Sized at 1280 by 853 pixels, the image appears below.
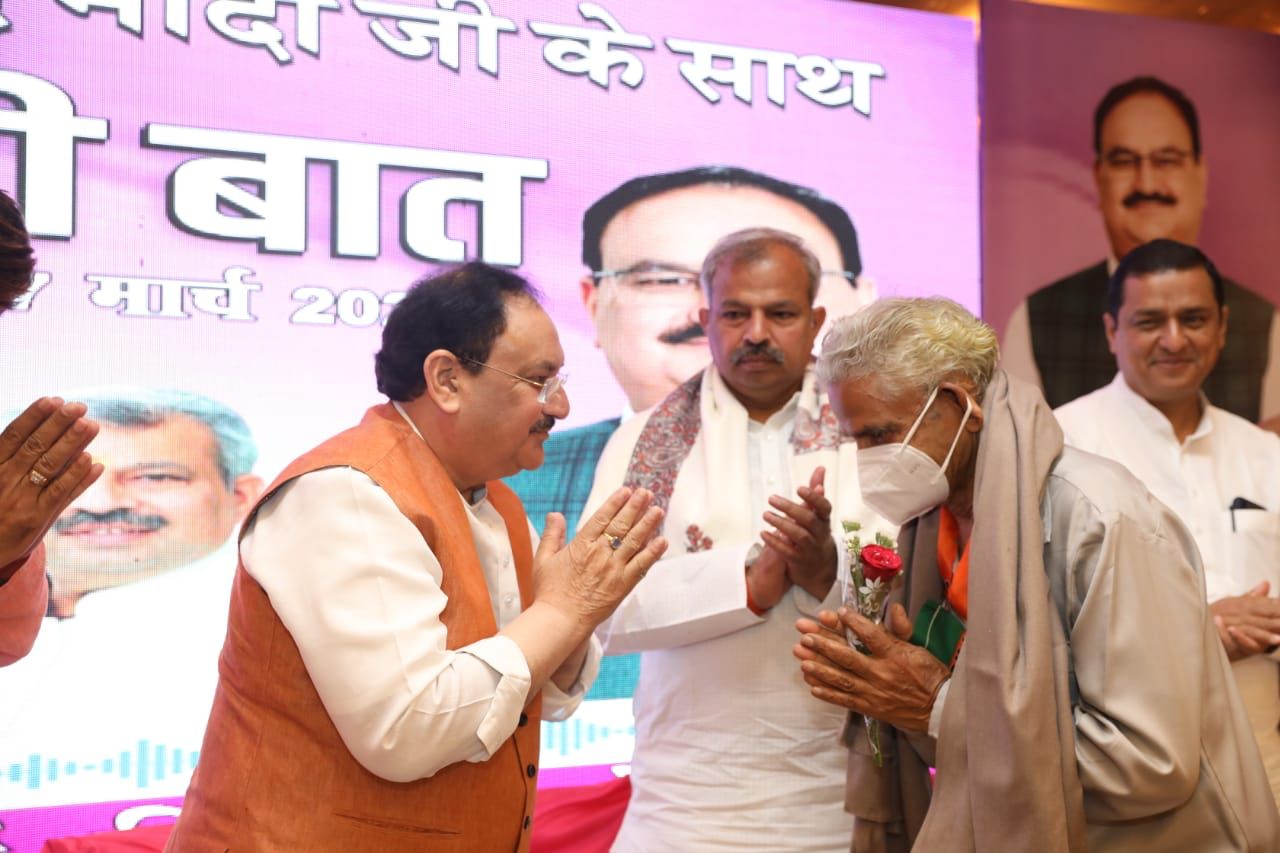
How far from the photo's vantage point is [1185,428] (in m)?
4.05

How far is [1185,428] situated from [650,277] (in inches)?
76.7

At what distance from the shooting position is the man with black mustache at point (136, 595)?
3.56 m

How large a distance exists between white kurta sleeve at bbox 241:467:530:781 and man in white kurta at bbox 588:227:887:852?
0.99m

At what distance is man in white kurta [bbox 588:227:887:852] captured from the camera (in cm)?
283

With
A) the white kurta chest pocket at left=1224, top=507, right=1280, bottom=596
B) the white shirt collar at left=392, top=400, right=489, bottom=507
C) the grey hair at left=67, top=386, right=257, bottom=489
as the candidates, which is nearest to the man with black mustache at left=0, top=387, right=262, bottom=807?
the grey hair at left=67, top=386, right=257, bottom=489

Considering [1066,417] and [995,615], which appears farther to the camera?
[1066,417]

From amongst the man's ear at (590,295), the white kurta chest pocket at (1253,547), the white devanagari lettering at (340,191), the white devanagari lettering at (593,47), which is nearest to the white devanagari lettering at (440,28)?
the white devanagari lettering at (593,47)

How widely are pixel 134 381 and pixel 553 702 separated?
6.60ft

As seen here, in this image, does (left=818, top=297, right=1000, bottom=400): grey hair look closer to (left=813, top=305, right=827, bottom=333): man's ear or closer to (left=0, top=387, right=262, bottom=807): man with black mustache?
(left=813, top=305, right=827, bottom=333): man's ear

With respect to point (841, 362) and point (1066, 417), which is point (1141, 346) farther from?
point (841, 362)

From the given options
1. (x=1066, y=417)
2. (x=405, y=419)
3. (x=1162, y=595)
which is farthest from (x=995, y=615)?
(x=1066, y=417)

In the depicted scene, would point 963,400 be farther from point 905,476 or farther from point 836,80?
point 836,80

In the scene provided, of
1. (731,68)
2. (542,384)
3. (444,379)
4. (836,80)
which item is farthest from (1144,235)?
(444,379)

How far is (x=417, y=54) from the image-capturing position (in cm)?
403
